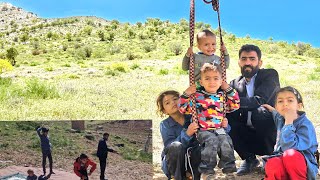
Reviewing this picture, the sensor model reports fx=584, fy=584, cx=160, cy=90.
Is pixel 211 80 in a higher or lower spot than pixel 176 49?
lower

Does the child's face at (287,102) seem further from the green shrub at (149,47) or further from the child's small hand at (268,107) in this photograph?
the green shrub at (149,47)

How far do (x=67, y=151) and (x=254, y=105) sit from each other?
1.77m

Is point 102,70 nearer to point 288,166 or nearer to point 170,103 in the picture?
point 170,103

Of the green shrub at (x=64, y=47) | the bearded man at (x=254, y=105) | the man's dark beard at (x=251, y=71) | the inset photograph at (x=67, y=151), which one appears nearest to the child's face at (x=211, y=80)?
the bearded man at (x=254, y=105)

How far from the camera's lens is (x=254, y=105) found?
17.8 ft

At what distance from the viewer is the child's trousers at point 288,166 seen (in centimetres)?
449

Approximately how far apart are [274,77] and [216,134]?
1145mm

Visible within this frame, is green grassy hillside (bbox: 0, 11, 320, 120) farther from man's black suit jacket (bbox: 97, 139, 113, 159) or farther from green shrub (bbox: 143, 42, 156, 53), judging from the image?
man's black suit jacket (bbox: 97, 139, 113, 159)

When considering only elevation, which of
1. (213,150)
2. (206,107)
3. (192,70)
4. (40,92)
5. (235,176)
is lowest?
(235,176)

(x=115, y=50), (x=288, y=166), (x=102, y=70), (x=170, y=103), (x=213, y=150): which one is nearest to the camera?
(x=288, y=166)

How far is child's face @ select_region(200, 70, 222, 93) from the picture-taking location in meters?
4.71

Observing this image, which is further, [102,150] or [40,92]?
[40,92]

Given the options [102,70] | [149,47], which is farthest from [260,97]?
[149,47]

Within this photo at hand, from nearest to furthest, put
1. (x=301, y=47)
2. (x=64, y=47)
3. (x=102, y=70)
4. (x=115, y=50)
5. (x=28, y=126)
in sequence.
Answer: (x=28, y=126) < (x=102, y=70) < (x=115, y=50) < (x=301, y=47) < (x=64, y=47)
